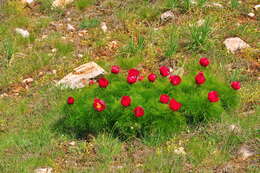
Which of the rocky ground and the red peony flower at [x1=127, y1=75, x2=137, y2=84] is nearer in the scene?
the rocky ground

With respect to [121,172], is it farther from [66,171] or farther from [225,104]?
[225,104]

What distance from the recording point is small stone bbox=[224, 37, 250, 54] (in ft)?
21.7

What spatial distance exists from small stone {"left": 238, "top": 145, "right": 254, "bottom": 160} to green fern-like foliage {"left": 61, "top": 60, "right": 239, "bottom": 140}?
0.49 m

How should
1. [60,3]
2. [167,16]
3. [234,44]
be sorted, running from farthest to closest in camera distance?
[60,3] < [167,16] < [234,44]

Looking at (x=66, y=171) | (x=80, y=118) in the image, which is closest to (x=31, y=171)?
(x=66, y=171)

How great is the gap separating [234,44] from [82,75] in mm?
2307

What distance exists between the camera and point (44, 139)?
197 inches

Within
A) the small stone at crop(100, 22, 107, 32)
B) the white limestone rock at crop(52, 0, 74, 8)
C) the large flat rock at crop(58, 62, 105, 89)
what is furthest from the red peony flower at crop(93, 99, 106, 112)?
the white limestone rock at crop(52, 0, 74, 8)

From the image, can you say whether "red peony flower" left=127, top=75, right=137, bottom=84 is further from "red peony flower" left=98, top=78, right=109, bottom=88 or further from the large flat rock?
the large flat rock

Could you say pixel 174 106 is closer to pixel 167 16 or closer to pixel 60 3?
pixel 167 16

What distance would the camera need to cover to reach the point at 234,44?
6.64m

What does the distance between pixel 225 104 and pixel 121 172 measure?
1571mm

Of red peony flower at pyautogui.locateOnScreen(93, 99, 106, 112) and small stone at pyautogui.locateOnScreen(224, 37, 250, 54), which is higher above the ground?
red peony flower at pyautogui.locateOnScreen(93, 99, 106, 112)

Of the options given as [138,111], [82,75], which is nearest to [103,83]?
[138,111]
